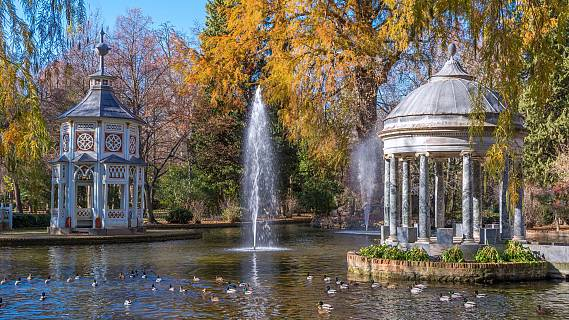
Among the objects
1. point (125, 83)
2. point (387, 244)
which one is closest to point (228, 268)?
point (387, 244)

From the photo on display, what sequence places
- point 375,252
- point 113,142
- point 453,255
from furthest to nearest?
point 113,142 < point 375,252 < point 453,255

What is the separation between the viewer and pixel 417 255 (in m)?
19.9

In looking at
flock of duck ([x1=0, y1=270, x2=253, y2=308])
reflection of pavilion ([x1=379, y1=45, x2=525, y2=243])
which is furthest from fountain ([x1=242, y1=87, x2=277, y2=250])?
flock of duck ([x1=0, y1=270, x2=253, y2=308])

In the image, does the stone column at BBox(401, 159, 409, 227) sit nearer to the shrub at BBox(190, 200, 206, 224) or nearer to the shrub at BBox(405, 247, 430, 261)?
the shrub at BBox(405, 247, 430, 261)

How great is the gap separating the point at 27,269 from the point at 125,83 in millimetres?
28007

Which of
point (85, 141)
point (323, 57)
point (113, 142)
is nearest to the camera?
point (323, 57)

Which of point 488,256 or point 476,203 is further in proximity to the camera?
point 476,203

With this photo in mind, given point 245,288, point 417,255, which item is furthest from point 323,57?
point 245,288

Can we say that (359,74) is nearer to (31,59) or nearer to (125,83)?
(125,83)

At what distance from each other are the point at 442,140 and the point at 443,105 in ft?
3.34

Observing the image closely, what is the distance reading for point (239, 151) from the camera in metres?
54.0

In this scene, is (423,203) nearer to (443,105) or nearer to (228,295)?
(443,105)

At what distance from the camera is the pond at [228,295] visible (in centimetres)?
1473

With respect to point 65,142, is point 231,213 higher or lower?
lower
